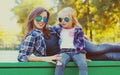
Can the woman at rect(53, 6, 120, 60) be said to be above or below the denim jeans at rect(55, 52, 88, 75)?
above

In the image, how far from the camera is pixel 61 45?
102 inches

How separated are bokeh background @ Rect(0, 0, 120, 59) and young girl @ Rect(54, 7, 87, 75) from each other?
1066 cm

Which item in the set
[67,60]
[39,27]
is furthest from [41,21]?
[67,60]

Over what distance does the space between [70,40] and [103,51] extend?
282mm

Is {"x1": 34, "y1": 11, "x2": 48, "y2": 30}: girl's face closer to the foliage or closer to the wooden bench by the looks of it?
the wooden bench

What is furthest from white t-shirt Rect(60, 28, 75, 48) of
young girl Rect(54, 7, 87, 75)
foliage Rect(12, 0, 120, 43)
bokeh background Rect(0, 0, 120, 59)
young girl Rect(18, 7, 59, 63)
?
foliage Rect(12, 0, 120, 43)

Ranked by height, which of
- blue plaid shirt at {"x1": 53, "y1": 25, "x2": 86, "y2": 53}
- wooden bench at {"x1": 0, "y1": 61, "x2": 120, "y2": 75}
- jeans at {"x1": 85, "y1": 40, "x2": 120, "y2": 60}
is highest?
blue plaid shirt at {"x1": 53, "y1": 25, "x2": 86, "y2": 53}

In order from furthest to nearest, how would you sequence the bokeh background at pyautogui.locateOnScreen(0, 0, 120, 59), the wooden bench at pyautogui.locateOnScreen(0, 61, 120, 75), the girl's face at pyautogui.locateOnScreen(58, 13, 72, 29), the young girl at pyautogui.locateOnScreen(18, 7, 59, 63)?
the bokeh background at pyautogui.locateOnScreen(0, 0, 120, 59) < the girl's face at pyautogui.locateOnScreen(58, 13, 72, 29) < the young girl at pyautogui.locateOnScreen(18, 7, 59, 63) < the wooden bench at pyautogui.locateOnScreen(0, 61, 120, 75)

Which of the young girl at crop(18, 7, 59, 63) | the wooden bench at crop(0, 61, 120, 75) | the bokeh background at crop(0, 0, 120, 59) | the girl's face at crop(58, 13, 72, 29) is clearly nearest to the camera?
the wooden bench at crop(0, 61, 120, 75)

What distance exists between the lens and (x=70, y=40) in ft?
8.44

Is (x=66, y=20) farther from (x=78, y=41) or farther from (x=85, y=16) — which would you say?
(x=85, y=16)

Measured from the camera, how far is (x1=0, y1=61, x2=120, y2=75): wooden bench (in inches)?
93.7

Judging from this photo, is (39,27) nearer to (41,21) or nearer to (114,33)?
(41,21)

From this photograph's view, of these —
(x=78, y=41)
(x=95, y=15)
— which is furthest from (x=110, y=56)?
(x=95, y=15)
